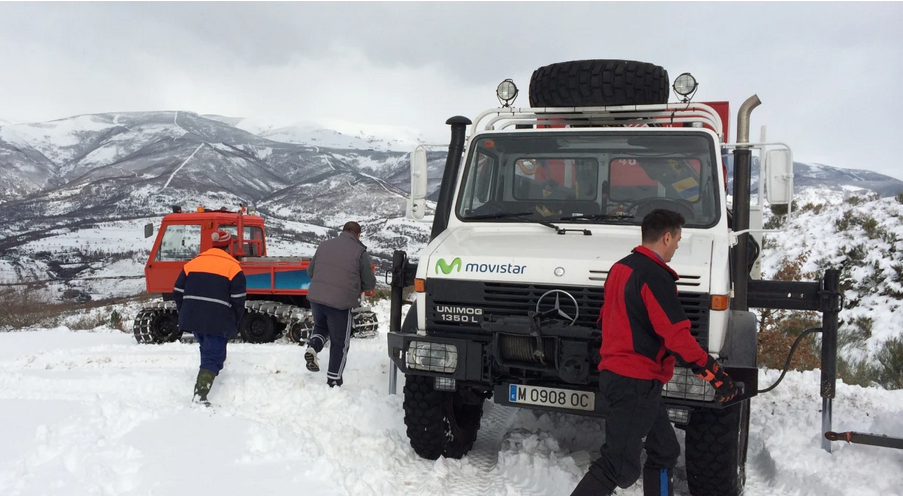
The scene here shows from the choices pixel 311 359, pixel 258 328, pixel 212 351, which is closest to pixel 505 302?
pixel 212 351

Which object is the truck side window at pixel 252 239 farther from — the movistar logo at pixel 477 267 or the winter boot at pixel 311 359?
the movistar logo at pixel 477 267

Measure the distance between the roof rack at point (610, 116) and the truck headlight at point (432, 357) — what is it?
213 cm

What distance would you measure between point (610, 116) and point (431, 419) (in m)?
3.10

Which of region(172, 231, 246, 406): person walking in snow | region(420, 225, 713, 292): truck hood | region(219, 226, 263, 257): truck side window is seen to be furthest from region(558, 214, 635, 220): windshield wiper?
region(219, 226, 263, 257): truck side window

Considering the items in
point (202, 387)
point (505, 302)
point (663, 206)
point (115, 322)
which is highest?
point (663, 206)

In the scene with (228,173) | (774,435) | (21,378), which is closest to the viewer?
(774,435)

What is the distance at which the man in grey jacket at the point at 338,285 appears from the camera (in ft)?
22.4

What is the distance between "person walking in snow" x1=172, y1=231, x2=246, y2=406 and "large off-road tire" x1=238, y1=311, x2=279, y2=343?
515 cm

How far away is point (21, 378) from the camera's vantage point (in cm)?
728

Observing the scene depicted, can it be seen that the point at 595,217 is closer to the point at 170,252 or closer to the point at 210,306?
the point at 210,306

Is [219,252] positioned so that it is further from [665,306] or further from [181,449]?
[665,306]

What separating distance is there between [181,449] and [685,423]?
3421mm

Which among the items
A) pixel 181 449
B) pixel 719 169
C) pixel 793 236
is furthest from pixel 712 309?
pixel 793 236

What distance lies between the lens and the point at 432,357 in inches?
180
